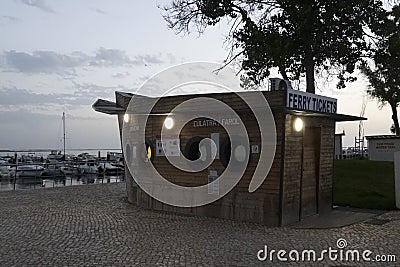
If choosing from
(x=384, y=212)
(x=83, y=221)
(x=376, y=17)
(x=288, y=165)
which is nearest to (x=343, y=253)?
(x=288, y=165)

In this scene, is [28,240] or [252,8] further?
[252,8]

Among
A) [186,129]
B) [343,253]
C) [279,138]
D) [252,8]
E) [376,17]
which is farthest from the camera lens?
[252,8]

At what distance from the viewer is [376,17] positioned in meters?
17.2

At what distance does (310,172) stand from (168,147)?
11.6 feet

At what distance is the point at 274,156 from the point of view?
9367 millimetres

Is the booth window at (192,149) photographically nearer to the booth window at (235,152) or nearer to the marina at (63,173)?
the booth window at (235,152)

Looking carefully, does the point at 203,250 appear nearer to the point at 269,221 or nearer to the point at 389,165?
the point at 269,221

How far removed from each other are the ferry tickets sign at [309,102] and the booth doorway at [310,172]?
22.0 inches

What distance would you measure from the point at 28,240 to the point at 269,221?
15.7ft

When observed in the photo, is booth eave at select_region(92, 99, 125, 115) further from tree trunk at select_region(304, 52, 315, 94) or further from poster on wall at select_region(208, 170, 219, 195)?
tree trunk at select_region(304, 52, 315, 94)

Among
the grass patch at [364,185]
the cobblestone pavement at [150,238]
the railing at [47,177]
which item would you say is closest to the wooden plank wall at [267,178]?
the cobblestone pavement at [150,238]

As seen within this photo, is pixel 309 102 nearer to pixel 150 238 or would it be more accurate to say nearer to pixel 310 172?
pixel 310 172

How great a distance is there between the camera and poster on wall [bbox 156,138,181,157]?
35.7 ft

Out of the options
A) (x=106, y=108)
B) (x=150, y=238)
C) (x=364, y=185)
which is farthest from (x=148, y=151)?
(x=364, y=185)
